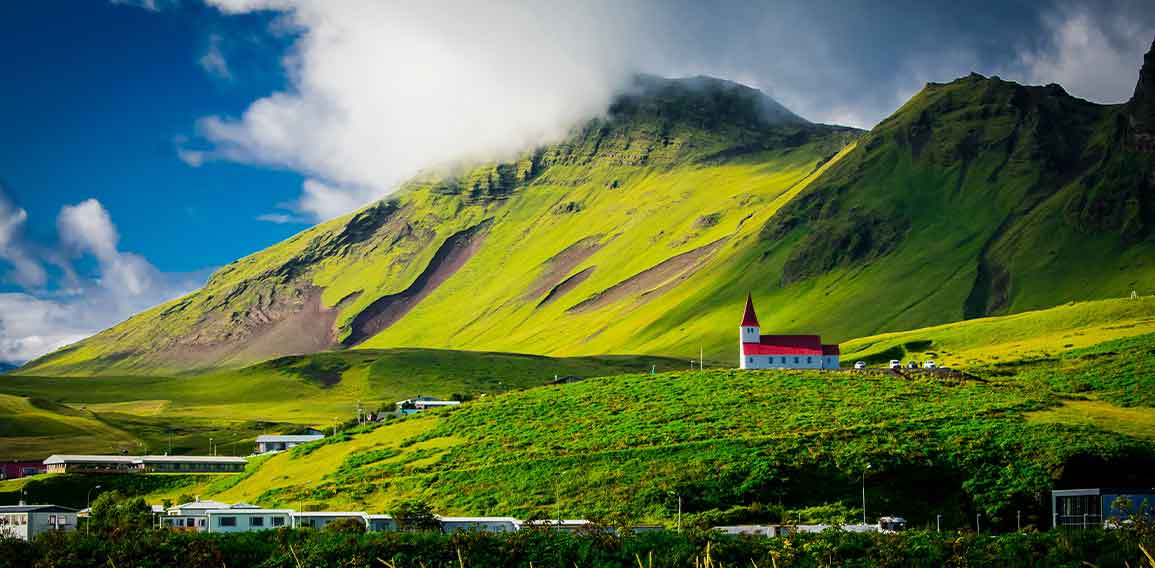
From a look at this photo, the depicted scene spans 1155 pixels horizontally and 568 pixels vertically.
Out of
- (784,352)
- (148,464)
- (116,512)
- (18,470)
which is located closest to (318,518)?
(116,512)

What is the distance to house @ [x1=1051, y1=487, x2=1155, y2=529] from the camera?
71.8 meters

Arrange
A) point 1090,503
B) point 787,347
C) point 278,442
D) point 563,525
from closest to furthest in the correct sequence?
point 563,525
point 1090,503
point 787,347
point 278,442

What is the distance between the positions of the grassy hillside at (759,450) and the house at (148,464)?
2019 centimetres

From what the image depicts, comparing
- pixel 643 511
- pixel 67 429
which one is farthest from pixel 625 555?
pixel 67 429

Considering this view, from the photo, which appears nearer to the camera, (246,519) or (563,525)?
(563,525)

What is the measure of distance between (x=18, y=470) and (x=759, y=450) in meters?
101

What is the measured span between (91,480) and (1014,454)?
89.7 metres

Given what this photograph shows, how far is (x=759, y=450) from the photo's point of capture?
282ft

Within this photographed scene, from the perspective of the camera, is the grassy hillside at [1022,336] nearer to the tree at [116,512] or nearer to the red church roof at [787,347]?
the red church roof at [787,347]

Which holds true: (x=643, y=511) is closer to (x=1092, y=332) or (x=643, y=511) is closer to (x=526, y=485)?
(x=526, y=485)

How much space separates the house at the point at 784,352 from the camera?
433 feet

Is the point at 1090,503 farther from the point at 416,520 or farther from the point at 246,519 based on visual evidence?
the point at 246,519

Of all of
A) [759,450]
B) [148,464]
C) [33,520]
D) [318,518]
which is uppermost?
[759,450]

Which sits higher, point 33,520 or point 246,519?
point 246,519
